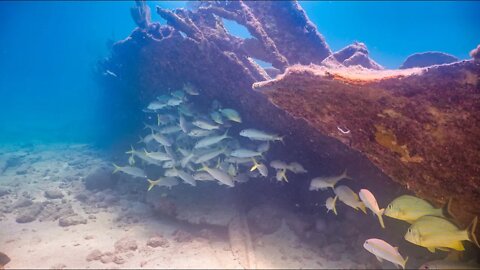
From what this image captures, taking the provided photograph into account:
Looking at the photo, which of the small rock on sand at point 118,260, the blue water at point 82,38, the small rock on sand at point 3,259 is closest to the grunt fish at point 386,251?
the small rock on sand at point 118,260

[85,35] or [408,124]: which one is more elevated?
[85,35]

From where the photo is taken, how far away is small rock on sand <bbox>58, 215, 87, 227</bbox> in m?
7.99

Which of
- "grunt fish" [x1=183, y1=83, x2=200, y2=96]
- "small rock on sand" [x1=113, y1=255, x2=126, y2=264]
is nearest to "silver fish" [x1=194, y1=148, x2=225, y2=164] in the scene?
"grunt fish" [x1=183, y1=83, x2=200, y2=96]

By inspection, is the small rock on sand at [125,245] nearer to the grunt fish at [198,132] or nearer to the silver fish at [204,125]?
the grunt fish at [198,132]

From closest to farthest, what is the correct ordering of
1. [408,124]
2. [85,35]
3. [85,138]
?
[408,124], [85,138], [85,35]

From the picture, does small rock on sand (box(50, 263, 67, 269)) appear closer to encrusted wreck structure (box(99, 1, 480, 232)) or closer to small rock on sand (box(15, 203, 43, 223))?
small rock on sand (box(15, 203, 43, 223))

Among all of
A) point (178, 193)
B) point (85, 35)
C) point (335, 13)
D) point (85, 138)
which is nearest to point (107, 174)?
point (178, 193)

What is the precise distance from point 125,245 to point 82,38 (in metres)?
104

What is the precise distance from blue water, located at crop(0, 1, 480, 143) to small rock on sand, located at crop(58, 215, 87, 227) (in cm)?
2158

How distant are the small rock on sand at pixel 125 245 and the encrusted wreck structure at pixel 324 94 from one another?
4.23 metres

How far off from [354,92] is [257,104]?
4.12 metres

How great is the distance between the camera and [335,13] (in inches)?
2864

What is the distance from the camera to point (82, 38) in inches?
3681

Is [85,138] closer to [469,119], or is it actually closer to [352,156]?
[352,156]
